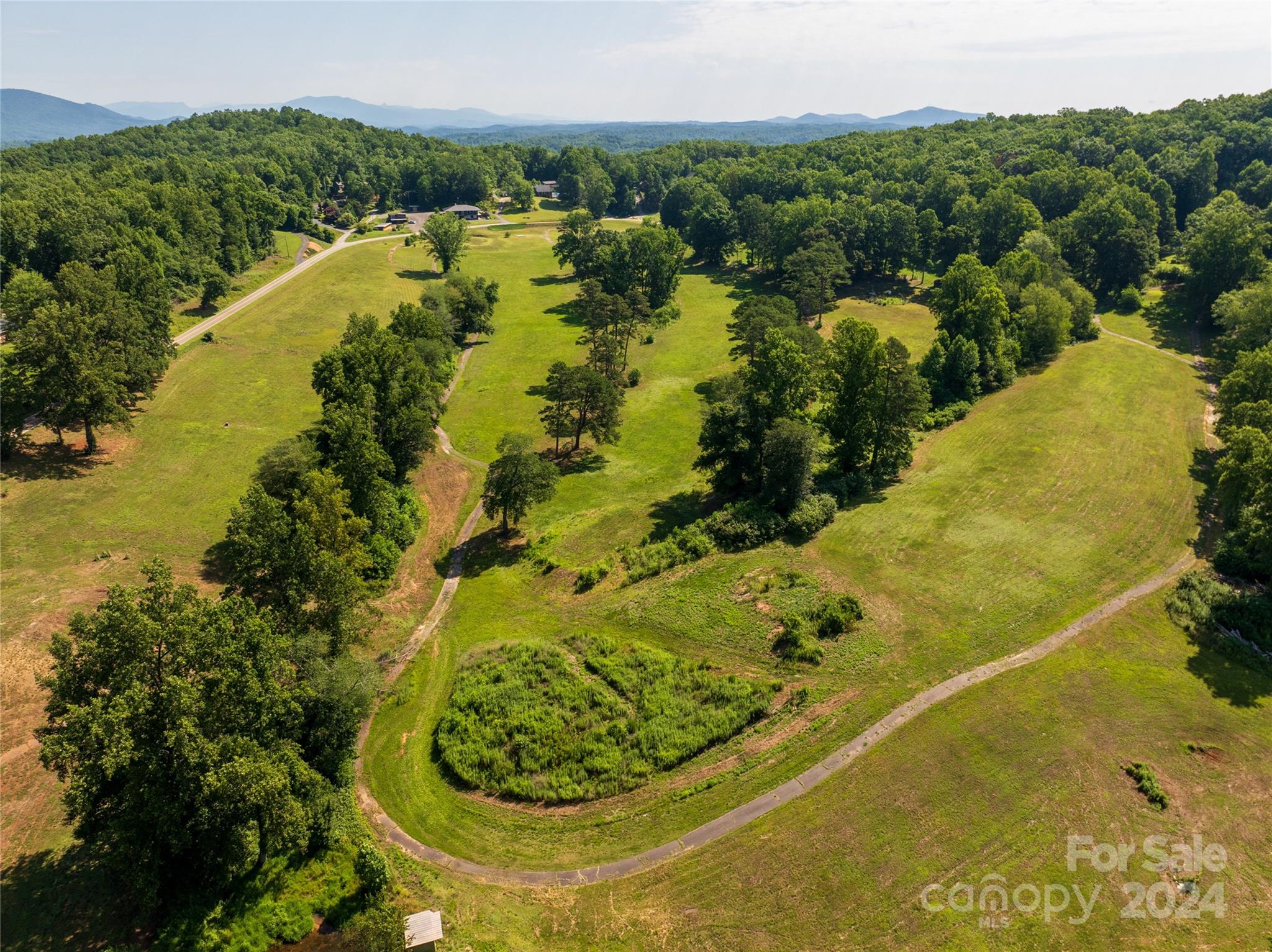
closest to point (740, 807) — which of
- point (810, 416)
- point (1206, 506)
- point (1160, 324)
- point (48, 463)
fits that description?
point (810, 416)

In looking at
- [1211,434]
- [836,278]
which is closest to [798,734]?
[1211,434]

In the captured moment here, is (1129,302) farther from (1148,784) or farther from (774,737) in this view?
(774,737)

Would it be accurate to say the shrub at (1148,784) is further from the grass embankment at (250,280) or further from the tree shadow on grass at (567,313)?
the grass embankment at (250,280)

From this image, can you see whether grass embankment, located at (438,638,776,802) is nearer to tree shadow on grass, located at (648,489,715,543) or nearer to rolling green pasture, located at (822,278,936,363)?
tree shadow on grass, located at (648,489,715,543)

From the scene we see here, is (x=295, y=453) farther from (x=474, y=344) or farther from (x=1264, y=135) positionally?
(x=1264, y=135)

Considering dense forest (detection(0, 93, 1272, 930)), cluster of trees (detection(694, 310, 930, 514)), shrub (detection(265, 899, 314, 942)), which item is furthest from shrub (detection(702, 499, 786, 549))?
shrub (detection(265, 899, 314, 942))

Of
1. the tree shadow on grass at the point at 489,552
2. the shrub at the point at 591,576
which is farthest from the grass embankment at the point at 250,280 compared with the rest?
the shrub at the point at 591,576
